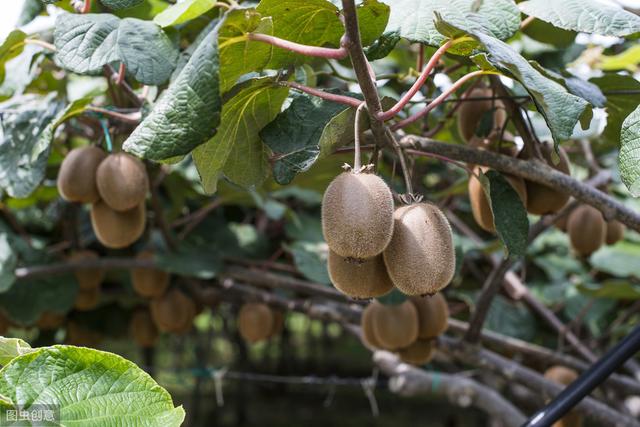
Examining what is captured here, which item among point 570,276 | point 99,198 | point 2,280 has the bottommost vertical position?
point 570,276

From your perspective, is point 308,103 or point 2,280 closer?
point 308,103

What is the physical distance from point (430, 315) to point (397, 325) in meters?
0.11

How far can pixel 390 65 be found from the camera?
284 cm

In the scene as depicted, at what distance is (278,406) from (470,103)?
5.04m

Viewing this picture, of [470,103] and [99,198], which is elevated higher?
[470,103]

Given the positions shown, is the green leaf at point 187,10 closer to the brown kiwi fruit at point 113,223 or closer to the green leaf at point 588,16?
the green leaf at point 588,16

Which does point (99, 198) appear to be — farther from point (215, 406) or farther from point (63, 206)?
point (215, 406)

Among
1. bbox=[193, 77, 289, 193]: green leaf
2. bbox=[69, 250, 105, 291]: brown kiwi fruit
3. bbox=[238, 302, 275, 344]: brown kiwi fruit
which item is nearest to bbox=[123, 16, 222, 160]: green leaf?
bbox=[193, 77, 289, 193]: green leaf

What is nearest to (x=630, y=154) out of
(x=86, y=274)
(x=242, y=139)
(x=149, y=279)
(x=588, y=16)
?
(x=588, y=16)

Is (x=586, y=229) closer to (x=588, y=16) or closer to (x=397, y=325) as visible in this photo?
(x=397, y=325)

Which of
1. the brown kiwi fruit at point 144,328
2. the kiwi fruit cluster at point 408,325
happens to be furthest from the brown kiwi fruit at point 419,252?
the brown kiwi fruit at point 144,328

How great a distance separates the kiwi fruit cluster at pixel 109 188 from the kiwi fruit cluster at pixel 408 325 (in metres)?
0.58

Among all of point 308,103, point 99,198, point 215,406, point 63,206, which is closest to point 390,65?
point 63,206

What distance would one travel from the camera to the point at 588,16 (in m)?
1.02
